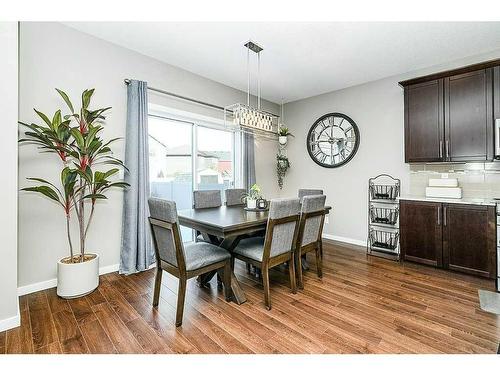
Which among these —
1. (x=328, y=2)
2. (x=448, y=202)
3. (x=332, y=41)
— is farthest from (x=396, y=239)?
(x=328, y=2)

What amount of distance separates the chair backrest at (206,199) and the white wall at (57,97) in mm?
918

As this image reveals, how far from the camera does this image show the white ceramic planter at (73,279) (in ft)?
7.57

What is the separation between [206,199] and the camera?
3.38 meters

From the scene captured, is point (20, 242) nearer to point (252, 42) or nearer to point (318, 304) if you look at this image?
point (318, 304)

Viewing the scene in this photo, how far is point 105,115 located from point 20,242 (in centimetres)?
157

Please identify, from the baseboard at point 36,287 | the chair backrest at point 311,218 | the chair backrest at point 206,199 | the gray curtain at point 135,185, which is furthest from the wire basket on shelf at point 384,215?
the baseboard at point 36,287

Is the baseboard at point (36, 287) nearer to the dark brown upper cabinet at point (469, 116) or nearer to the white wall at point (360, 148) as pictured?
the white wall at point (360, 148)

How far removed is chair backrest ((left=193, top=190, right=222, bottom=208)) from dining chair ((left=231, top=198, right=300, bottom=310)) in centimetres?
103

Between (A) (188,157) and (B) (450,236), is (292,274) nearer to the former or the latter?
(B) (450,236)

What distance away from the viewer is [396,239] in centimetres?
364

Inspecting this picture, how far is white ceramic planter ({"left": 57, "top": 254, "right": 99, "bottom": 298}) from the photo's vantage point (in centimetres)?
231

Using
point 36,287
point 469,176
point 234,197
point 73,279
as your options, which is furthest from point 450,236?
point 36,287

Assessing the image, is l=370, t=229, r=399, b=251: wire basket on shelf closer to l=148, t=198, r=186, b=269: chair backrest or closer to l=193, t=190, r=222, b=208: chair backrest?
l=193, t=190, r=222, b=208: chair backrest

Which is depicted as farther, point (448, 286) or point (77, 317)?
point (448, 286)
